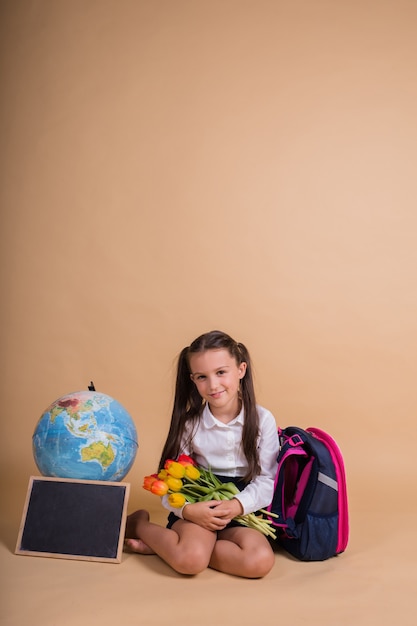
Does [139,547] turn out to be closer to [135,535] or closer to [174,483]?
[135,535]

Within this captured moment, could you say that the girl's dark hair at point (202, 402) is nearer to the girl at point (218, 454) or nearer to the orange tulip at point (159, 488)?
the girl at point (218, 454)

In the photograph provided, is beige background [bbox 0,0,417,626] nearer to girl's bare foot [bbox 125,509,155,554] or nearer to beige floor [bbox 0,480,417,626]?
girl's bare foot [bbox 125,509,155,554]

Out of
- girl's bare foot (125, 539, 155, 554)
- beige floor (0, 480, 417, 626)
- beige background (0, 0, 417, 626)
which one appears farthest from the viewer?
beige background (0, 0, 417, 626)

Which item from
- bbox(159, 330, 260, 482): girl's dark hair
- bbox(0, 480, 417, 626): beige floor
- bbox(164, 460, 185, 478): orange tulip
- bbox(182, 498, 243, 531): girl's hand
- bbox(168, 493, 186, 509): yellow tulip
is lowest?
bbox(0, 480, 417, 626): beige floor

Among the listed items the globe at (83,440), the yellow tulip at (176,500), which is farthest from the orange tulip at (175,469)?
the globe at (83,440)

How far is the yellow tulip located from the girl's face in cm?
55

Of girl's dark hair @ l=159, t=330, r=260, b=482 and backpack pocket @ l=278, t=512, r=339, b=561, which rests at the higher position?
girl's dark hair @ l=159, t=330, r=260, b=482

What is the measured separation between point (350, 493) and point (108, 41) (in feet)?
15.1

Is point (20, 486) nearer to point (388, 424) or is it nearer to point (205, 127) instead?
point (388, 424)

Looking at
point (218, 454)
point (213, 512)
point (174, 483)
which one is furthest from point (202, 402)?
point (213, 512)

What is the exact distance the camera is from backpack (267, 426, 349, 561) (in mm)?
3875

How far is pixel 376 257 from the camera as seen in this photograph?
663 centimetres

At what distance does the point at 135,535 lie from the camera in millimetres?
4082

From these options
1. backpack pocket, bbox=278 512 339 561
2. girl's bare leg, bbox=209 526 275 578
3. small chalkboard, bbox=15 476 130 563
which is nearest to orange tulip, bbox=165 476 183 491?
small chalkboard, bbox=15 476 130 563
